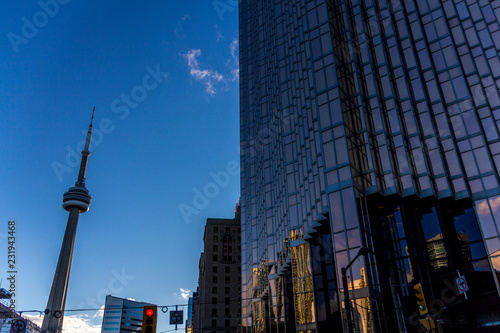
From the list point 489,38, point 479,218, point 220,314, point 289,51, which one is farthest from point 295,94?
point 220,314

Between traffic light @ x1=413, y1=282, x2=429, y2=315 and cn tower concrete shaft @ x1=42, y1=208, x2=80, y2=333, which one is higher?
cn tower concrete shaft @ x1=42, y1=208, x2=80, y2=333

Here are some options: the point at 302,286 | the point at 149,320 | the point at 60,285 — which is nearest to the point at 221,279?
the point at 302,286

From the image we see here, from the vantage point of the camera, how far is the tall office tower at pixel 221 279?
10900 cm

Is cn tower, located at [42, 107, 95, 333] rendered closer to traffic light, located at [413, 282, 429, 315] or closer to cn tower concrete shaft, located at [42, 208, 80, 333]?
cn tower concrete shaft, located at [42, 208, 80, 333]

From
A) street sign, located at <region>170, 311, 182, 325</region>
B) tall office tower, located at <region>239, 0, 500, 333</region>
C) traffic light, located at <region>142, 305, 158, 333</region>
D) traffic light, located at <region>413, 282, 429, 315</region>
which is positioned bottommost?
traffic light, located at <region>142, 305, 158, 333</region>

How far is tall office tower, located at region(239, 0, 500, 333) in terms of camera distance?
3275 cm

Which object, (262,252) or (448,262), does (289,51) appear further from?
(448,262)

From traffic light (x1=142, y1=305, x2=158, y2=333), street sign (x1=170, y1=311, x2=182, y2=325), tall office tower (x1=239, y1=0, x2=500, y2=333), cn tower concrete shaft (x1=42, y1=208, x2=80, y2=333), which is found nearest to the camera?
traffic light (x1=142, y1=305, x2=158, y2=333)

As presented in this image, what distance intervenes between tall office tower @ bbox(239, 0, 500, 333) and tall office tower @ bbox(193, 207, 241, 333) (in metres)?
62.0

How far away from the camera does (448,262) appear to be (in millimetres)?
33312

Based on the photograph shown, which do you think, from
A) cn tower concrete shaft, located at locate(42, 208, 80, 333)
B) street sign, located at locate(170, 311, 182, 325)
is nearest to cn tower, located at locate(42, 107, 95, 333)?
cn tower concrete shaft, located at locate(42, 208, 80, 333)

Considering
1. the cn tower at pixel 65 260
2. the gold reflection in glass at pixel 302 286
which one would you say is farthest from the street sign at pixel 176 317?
the cn tower at pixel 65 260

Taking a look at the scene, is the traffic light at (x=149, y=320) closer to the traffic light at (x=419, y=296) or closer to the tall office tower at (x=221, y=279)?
the traffic light at (x=419, y=296)

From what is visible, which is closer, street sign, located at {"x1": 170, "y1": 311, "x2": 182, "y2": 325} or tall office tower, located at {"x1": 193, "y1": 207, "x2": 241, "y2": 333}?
street sign, located at {"x1": 170, "y1": 311, "x2": 182, "y2": 325}
